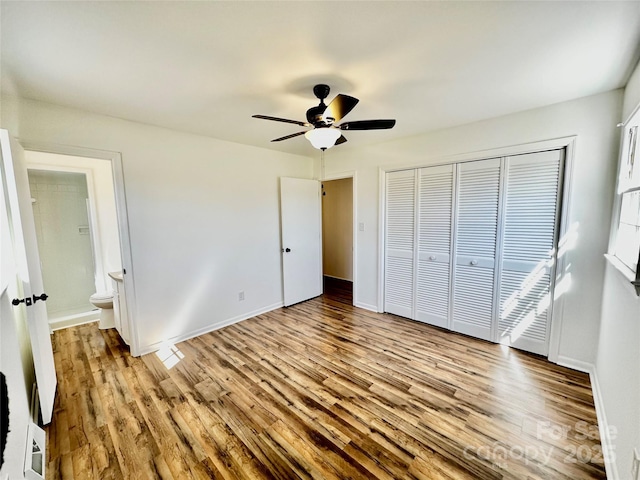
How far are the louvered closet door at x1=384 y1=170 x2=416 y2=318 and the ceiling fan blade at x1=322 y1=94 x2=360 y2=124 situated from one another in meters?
1.71

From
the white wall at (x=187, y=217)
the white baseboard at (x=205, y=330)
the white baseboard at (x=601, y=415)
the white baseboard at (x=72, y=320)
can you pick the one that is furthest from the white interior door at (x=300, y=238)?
the white baseboard at (x=601, y=415)

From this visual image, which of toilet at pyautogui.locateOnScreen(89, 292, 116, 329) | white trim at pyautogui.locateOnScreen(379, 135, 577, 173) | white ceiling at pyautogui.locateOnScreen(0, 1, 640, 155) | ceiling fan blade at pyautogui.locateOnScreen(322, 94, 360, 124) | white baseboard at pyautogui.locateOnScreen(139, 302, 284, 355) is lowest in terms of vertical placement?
white baseboard at pyautogui.locateOnScreen(139, 302, 284, 355)

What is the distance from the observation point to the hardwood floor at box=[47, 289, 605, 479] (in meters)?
1.50

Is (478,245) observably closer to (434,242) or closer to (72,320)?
(434,242)

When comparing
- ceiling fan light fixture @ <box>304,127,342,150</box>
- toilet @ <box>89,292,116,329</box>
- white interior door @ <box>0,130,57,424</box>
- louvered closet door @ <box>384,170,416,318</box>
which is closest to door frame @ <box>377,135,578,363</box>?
louvered closet door @ <box>384,170,416,318</box>

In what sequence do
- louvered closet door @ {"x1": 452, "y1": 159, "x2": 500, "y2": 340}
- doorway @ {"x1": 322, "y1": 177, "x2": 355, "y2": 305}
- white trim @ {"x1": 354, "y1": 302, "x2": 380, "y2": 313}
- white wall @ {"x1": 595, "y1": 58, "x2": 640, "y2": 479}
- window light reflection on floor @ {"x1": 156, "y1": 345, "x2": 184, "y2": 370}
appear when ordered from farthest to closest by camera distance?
doorway @ {"x1": 322, "y1": 177, "x2": 355, "y2": 305} < white trim @ {"x1": 354, "y1": 302, "x2": 380, "y2": 313} < louvered closet door @ {"x1": 452, "y1": 159, "x2": 500, "y2": 340} < window light reflection on floor @ {"x1": 156, "y1": 345, "x2": 184, "y2": 370} < white wall @ {"x1": 595, "y1": 58, "x2": 640, "y2": 479}

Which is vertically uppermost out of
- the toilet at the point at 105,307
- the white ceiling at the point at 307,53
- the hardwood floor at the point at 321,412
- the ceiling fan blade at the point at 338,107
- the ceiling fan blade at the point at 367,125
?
the white ceiling at the point at 307,53

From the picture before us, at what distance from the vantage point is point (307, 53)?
60.7 inches

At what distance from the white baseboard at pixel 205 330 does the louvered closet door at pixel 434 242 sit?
215 centimetres

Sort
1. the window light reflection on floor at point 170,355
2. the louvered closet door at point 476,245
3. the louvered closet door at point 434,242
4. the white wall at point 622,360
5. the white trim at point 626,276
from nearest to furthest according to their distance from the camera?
1. the white wall at point 622,360
2. the white trim at point 626,276
3. the window light reflection on floor at point 170,355
4. the louvered closet door at point 476,245
5. the louvered closet door at point 434,242

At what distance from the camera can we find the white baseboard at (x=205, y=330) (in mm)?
2791

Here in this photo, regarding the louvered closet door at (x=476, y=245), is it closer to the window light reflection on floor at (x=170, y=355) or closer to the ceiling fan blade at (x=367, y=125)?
the ceiling fan blade at (x=367, y=125)

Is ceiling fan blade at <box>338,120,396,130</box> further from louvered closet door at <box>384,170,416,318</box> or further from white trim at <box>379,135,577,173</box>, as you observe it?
louvered closet door at <box>384,170,416,318</box>

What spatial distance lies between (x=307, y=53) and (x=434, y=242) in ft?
8.15
